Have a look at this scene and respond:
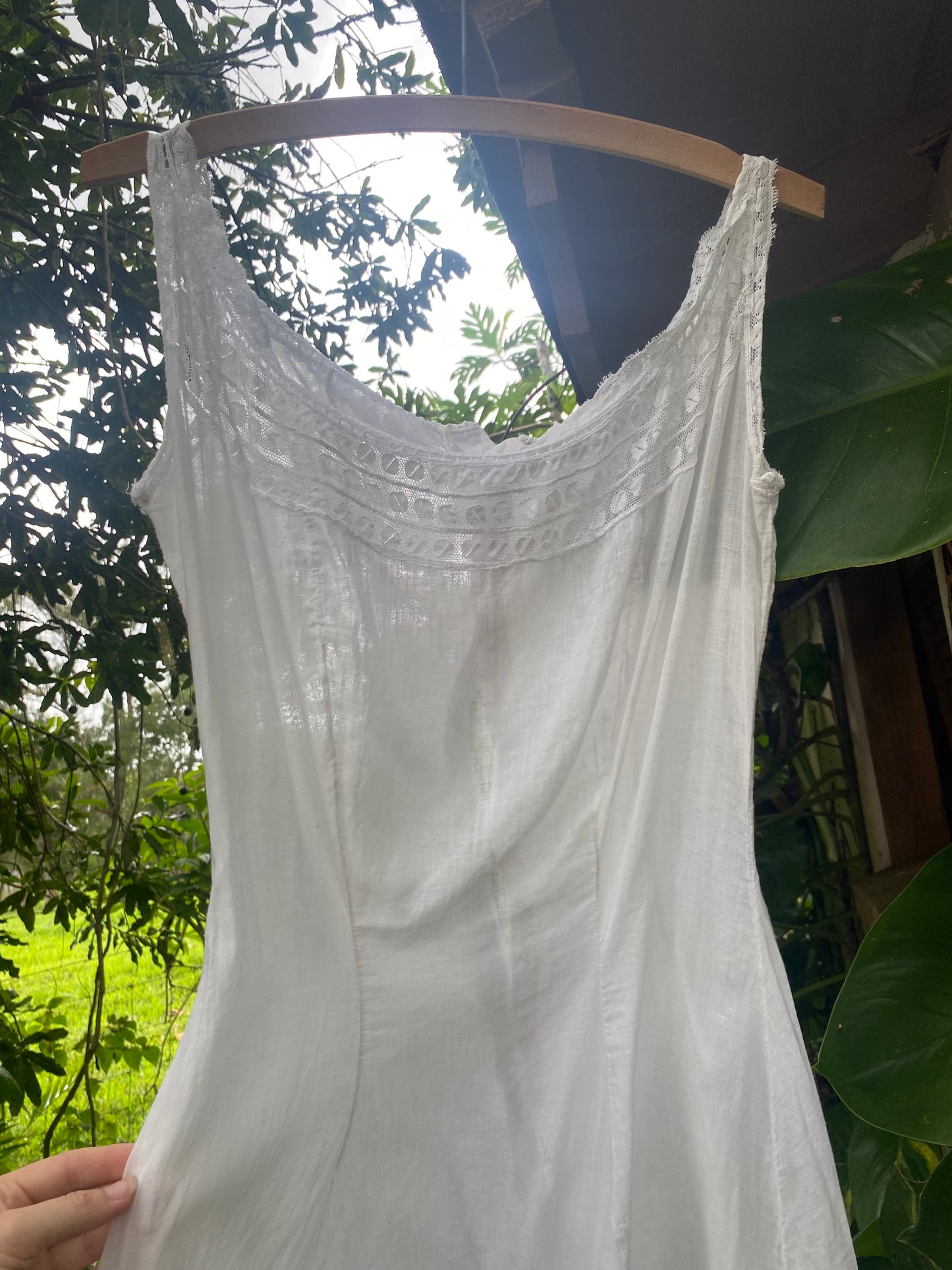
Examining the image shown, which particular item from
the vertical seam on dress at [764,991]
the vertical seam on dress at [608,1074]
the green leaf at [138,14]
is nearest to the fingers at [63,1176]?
the vertical seam on dress at [608,1074]

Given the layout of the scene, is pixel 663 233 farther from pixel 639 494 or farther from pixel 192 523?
pixel 192 523

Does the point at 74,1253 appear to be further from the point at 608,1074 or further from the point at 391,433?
the point at 391,433

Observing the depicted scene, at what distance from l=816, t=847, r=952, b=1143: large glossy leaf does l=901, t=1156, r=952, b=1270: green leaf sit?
0.10 metres

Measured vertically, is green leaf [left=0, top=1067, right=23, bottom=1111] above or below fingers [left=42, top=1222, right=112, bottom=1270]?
below

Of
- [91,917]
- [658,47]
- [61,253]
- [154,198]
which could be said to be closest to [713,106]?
[658,47]

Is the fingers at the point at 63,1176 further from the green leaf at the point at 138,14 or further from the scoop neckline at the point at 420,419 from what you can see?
the green leaf at the point at 138,14

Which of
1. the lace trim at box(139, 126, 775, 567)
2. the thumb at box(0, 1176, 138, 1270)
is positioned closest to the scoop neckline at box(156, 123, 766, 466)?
the lace trim at box(139, 126, 775, 567)

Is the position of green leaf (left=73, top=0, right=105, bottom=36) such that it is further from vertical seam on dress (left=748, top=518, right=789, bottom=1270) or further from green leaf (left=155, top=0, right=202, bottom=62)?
vertical seam on dress (left=748, top=518, right=789, bottom=1270)

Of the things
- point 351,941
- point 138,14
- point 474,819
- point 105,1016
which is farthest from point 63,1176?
point 105,1016

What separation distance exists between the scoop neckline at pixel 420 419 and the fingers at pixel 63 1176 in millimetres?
645

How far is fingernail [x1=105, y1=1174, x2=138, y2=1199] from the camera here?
0.60 m

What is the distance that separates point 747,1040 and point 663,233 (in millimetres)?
1010

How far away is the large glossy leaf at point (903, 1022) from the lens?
0.68m

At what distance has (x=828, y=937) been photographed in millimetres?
1411
